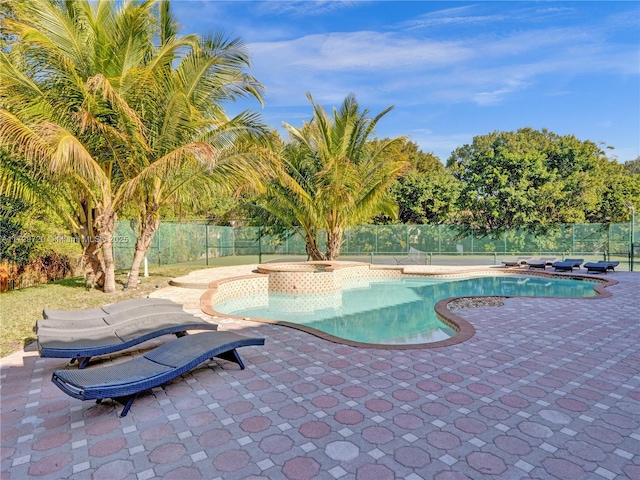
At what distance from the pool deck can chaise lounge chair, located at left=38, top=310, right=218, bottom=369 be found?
0.37 meters

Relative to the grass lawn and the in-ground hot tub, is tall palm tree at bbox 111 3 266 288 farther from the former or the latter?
the in-ground hot tub

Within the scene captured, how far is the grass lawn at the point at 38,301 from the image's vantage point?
17.6 feet

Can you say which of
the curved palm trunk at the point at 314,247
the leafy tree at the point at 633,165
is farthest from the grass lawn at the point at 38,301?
the leafy tree at the point at 633,165

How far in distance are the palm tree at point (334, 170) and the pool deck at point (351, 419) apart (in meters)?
8.89

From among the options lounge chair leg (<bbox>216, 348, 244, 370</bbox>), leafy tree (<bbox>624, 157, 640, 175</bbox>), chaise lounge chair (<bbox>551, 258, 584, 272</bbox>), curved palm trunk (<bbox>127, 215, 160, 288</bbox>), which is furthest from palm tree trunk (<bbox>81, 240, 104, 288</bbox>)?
leafy tree (<bbox>624, 157, 640, 175</bbox>)

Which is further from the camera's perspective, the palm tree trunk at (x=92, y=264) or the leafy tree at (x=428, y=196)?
the leafy tree at (x=428, y=196)

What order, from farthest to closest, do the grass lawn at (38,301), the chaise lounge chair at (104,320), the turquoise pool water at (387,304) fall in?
the turquoise pool water at (387,304) → the grass lawn at (38,301) → the chaise lounge chair at (104,320)

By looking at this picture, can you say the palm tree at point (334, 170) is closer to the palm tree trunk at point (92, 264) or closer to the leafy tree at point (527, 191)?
the palm tree trunk at point (92, 264)

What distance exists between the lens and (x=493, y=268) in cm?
1512

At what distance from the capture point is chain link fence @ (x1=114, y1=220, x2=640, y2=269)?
64.3 feet

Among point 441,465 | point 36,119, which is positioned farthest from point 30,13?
point 441,465

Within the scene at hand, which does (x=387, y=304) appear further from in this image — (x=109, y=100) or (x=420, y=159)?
(x=420, y=159)

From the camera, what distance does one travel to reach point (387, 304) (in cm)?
1027

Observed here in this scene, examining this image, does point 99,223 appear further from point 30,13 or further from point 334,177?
point 334,177
